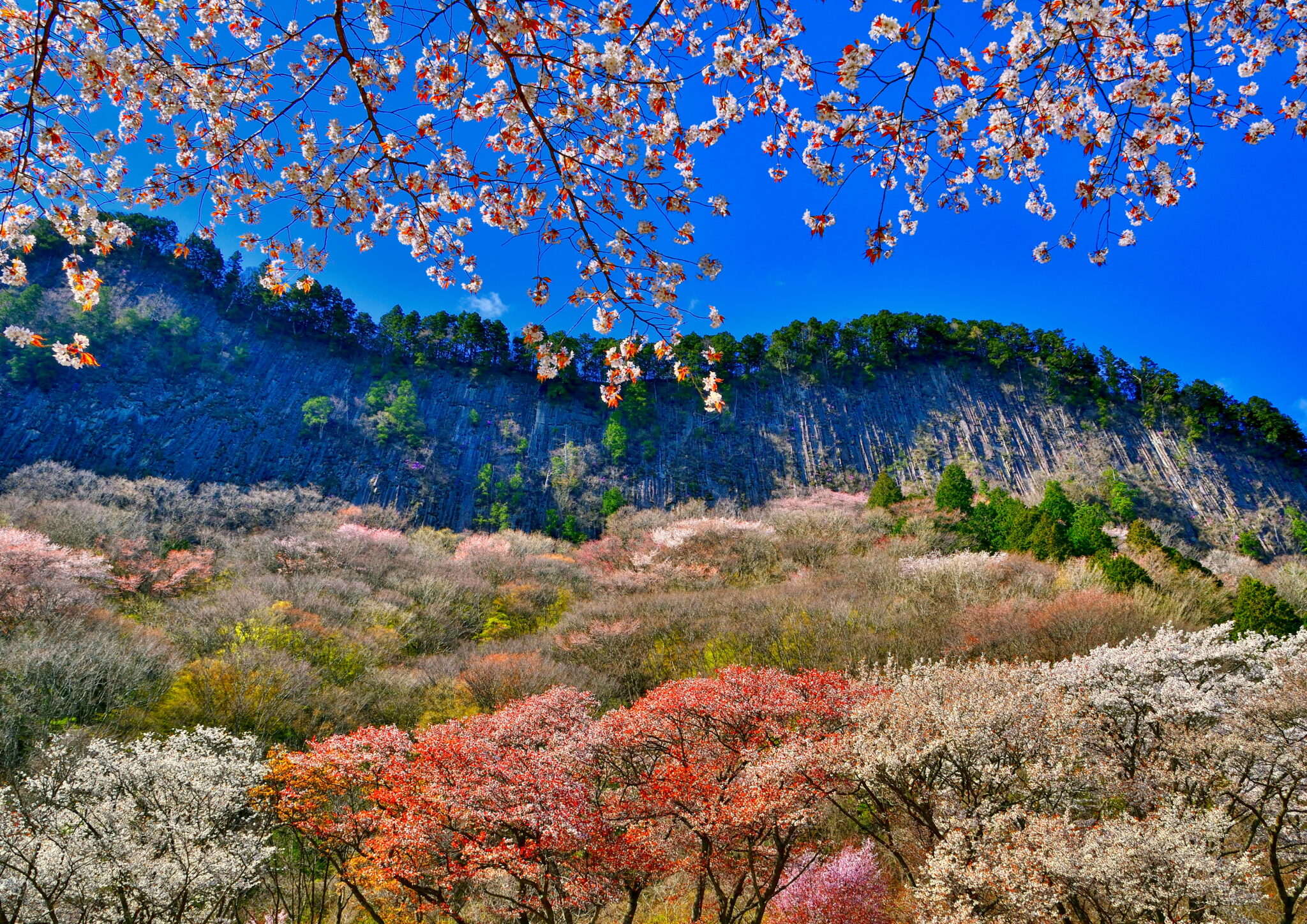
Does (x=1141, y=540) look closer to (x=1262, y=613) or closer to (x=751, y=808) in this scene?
(x=1262, y=613)

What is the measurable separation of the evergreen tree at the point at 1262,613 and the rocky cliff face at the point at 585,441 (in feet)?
81.8

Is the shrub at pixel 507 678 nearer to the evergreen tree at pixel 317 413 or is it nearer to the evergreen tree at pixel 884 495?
the evergreen tree at pixel 884 495

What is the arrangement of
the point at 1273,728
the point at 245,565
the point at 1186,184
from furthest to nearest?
1. the point at 245,565
2. the point at 1273,728
3. the point at 1186,184

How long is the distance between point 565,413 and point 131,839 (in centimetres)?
3685

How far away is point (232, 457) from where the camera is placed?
31531 millimetres

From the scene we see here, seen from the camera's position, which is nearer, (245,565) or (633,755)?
(633,755)

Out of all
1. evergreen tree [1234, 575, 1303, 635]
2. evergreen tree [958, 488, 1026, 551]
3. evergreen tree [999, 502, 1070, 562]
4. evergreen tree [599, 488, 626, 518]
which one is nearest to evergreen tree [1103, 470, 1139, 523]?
evergreen tree [958, 488, 1026, 551]

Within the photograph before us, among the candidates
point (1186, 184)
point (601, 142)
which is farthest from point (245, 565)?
point (1186, 184)

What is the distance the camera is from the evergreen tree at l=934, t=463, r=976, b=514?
84.3ft

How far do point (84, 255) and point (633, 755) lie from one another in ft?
155

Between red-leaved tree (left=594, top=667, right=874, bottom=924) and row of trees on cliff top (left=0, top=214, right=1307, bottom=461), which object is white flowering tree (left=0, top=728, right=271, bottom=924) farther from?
row of trees on cliff top (left=0, top=214, right=1307, bottom=461)

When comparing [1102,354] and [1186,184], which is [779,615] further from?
[1102,354]

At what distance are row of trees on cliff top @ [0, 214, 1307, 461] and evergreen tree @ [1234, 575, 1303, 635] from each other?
28.1 meters

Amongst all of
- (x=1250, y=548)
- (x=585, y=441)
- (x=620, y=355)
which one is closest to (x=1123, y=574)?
(x=620, y=355)
